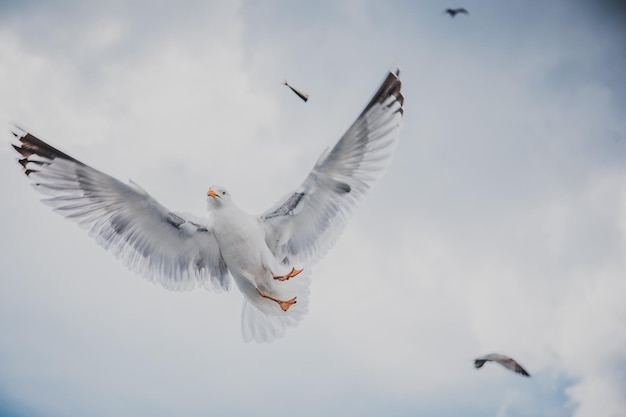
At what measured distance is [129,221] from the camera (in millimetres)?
5348

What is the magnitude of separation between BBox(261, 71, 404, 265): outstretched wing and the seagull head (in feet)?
1.05

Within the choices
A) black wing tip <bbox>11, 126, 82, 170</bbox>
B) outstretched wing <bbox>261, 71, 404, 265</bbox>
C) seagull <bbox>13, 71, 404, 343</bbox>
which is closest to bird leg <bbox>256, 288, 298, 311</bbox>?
seagull <bbox>13, 71, 404, 343</bbox>

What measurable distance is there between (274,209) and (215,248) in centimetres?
59

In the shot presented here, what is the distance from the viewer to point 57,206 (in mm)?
5156

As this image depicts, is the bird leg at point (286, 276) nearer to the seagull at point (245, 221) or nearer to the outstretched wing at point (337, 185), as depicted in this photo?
the seagull at point (245, 221)

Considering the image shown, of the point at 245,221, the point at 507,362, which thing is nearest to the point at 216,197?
the point at 245,221

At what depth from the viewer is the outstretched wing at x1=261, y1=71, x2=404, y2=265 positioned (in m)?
5.09

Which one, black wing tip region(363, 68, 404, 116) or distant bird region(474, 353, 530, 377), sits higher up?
black wing tip region(363, 68, 404, 116)

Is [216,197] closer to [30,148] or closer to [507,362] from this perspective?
[30,148]

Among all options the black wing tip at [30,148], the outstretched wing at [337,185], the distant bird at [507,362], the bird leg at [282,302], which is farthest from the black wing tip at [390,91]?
the black wing tip at [30,148]

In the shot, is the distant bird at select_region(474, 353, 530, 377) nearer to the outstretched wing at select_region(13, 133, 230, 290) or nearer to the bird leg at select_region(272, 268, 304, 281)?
the bird leg at select_region(272, 268, 304, 281)

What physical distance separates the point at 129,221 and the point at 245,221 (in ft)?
3.10

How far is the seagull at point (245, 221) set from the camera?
5.07m

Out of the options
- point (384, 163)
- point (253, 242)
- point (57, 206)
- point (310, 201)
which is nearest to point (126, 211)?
point (57, 206)
